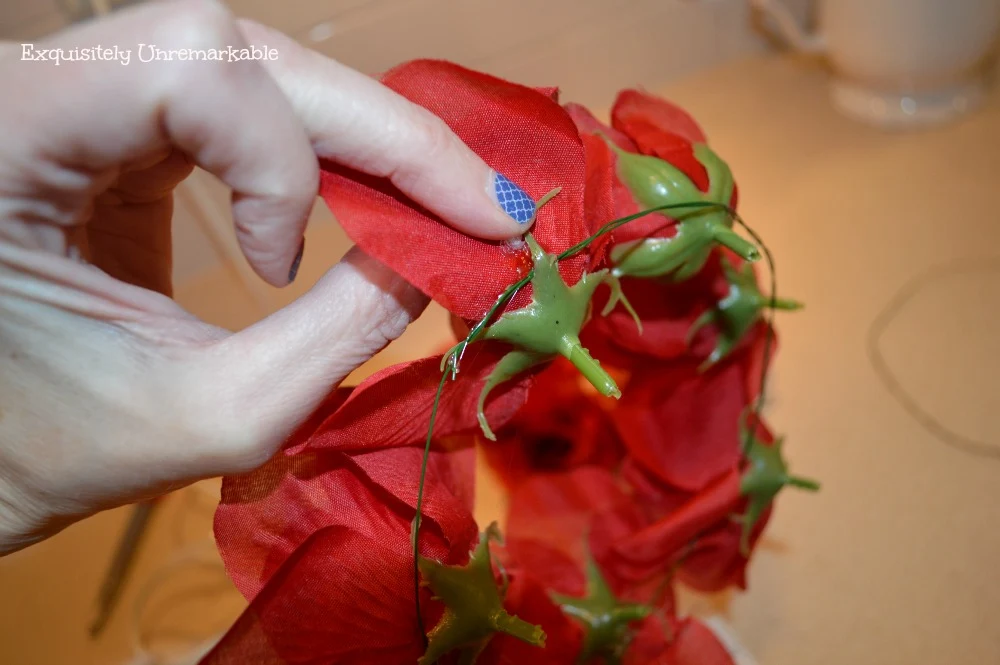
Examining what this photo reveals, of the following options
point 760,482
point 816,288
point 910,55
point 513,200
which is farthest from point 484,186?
point 910,55

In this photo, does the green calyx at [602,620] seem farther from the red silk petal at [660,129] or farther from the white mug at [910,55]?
the white mug at [910,55]

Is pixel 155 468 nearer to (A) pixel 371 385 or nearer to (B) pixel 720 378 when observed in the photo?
(A) pixel 371 385

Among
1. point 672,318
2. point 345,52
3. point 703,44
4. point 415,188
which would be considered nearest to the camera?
point 415,188

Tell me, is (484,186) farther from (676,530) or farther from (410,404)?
(676,530)

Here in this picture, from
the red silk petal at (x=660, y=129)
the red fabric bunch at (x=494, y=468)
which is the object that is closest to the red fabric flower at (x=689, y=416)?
the red fabric bunch at (x=494, y=468)

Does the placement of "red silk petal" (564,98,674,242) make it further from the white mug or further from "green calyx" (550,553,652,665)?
the white mug

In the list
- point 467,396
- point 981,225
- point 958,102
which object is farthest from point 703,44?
point 467,396
